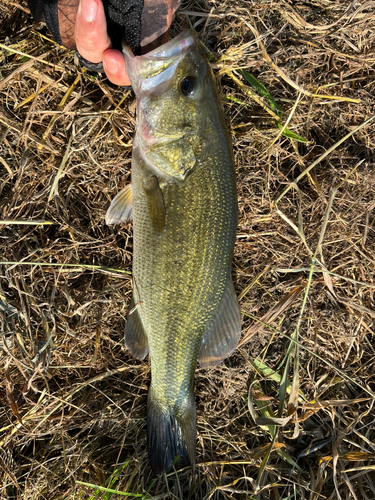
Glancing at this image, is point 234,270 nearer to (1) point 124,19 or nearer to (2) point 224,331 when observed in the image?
(2) point 224,331

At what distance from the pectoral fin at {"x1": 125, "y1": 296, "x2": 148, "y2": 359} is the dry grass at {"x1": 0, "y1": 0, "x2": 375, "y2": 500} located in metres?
0.33

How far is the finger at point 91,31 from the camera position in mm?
1665

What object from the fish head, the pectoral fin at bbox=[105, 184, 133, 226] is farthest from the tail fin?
the fish head

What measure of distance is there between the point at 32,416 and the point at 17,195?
1.44 metres

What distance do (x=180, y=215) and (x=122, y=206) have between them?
0.45m

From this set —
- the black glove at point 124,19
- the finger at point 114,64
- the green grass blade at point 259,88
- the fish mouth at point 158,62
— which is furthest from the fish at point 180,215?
the green grass blade at point 259,88

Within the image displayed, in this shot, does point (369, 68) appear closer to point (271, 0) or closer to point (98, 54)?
point (271, 0)

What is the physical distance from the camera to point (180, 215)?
177cm

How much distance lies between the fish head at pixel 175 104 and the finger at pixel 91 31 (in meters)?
0.18

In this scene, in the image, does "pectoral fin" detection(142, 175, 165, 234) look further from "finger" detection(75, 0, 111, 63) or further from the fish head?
"finger" detection(75, 0, 111, 63)

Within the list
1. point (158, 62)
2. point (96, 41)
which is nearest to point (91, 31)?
point (96, 41)

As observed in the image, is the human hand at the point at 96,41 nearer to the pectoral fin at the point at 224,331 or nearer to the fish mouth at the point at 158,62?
the fish mouth at the point at 158,62

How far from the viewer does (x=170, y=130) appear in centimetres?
174

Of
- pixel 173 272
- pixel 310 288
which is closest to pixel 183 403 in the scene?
pixel 173 272
